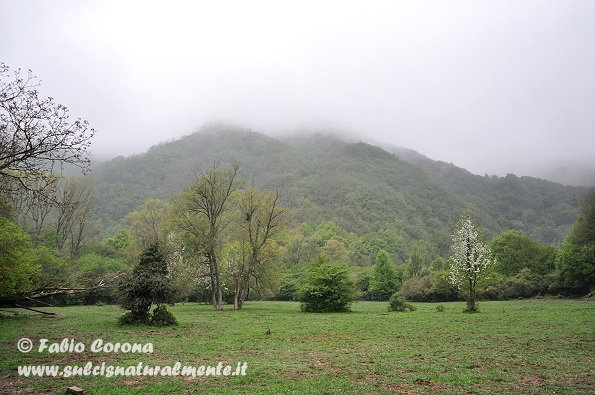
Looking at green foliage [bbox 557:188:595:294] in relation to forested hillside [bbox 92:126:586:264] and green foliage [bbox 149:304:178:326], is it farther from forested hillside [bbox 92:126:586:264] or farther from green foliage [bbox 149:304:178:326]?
forested hillside [bbox 92:126:586:264]

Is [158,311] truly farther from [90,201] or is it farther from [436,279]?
[436,279]

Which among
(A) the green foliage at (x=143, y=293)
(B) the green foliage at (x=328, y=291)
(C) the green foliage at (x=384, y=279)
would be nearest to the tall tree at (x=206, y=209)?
(B) the green foliage at (x=328, y=291)

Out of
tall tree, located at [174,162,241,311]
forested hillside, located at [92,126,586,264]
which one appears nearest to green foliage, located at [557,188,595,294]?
tall tree, located at [174,162,241,311]

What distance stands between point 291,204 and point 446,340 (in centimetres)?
13768

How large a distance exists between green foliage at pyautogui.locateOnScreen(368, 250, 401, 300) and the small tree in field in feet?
123

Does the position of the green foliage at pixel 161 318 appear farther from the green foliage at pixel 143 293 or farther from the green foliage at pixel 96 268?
the green foliage at pixel 96 268

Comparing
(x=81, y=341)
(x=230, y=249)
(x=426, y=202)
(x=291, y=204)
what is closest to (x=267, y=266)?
(x=230, y=249)

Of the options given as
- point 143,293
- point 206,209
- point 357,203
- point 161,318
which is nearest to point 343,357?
point 161,318

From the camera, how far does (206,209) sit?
45125 millimetres

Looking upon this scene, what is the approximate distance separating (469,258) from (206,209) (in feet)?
99.7

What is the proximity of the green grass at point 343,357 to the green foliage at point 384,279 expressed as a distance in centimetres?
4996

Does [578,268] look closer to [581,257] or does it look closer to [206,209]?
[581,257]

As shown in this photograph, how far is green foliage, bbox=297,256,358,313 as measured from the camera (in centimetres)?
4150

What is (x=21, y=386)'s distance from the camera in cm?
1062
